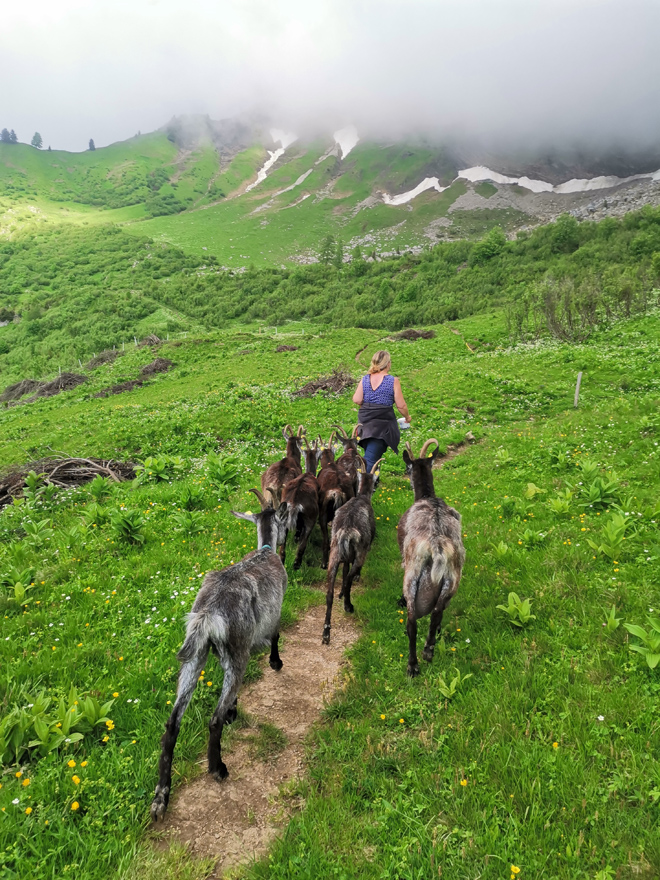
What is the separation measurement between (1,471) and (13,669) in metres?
13.8

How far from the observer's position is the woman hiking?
29.8 feet

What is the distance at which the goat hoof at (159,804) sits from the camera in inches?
146

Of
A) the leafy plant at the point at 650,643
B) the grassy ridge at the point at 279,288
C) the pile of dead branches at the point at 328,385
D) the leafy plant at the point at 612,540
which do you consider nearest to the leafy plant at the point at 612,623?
the leafy plant at the point at 650,643

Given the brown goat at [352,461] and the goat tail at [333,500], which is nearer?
the goat tail at [333,500]

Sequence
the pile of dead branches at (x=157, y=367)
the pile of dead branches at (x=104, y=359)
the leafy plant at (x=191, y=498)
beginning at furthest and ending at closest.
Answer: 1. the pile of dead branches at (x=104, y=359)
2. the pile of dead branches at (x=157, y=367)
3. the leafy plant at (x=191, y=498)

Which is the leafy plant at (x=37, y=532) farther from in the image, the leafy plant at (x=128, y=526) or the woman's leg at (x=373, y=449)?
the woman's leg at (x=373, y=449)

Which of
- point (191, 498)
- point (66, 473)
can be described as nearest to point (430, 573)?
point (191, 498)

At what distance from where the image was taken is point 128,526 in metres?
8.61

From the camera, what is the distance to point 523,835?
328 centimetres

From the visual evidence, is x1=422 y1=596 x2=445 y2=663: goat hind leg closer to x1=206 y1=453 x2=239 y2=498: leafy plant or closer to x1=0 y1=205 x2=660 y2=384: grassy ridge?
x1=206 y1=453 x2=239 y2=498: leafy plant

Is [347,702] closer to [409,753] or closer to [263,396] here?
[409,753]

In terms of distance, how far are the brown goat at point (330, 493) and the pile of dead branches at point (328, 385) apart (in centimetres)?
1664

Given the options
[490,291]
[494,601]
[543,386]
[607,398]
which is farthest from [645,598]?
[490,291]

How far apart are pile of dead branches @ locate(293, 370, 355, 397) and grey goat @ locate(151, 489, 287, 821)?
2092 cm
